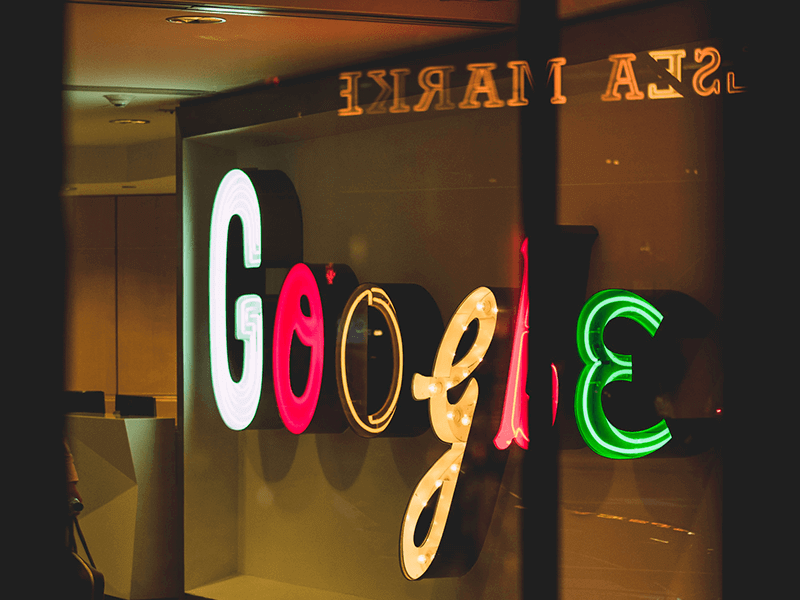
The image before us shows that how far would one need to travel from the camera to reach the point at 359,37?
4410 millimetres

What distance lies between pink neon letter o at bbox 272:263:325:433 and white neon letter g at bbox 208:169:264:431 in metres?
0.19

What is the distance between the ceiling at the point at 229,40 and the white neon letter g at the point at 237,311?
2.15 ft

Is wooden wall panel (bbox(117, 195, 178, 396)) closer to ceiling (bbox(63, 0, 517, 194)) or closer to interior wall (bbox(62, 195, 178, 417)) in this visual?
interior wall (bbox(62, 195, 178, 417))

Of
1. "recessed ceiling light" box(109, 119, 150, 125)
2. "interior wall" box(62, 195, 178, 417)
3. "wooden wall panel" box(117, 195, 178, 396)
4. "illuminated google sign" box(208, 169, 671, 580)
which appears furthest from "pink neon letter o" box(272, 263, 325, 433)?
"wooden wall panel" box(117, 195, 178, 396)

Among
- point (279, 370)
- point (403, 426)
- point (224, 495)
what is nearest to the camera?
point (403, 426)

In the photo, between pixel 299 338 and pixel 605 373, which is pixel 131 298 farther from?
pixel 605 373

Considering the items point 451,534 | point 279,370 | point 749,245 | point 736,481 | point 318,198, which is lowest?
point 451,534

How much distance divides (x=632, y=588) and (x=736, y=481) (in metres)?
0.65

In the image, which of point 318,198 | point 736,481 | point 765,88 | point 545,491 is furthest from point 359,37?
point 736,481

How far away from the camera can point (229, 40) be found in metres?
4.48

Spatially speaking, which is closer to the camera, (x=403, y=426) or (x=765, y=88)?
(x=765, y=88)

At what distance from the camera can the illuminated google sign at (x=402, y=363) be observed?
3787 millimetres

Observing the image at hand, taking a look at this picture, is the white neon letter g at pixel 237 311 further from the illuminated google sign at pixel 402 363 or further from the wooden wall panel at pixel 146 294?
the wooden wall panel at pixel 146 294

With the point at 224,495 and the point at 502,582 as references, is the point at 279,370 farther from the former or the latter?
the point at 502,582
